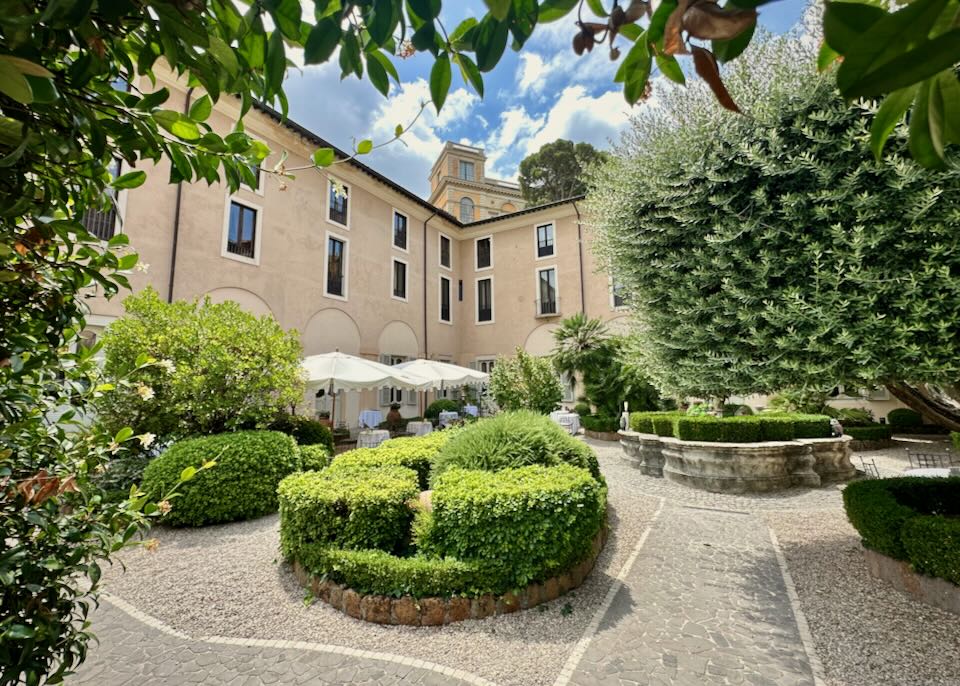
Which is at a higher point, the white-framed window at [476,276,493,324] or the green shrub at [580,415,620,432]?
the white-framed window at [476,276,493,324]

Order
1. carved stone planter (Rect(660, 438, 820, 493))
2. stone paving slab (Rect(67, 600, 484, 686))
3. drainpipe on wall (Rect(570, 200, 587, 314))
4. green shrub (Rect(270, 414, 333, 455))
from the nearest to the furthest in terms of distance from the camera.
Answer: stone paving slab (Rect(67, 600, 484, 686)) → carved stone planter (Rect(660, 438, 820, 493)) → green shrub (Rect(270, 414, 333, 455)) → drainpipe on wall (Rect(570, 200, 587, 314))

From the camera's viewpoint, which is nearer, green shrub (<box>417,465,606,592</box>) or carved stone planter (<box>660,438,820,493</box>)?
green shrub (<box>417,465,606,592</box>)

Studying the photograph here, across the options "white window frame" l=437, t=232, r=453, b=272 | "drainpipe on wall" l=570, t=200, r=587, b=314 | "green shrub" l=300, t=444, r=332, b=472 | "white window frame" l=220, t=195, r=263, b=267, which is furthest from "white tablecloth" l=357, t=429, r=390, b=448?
"white window frame" l=437, t=232, r=453, b=272

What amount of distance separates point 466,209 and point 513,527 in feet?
118

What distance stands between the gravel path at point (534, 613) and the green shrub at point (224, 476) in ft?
1.07

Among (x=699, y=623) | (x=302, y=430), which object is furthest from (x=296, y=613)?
(x=302, y=430)

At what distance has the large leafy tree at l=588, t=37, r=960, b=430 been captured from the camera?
12.7 feet

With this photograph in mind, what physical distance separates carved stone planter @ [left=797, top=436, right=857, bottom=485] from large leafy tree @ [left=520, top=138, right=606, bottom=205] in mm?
25340

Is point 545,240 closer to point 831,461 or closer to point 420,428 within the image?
point 420,428

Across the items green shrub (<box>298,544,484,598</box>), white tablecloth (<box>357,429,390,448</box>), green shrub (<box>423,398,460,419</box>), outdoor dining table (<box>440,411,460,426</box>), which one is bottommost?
green shrub (<box>298,544,484,598</box>)

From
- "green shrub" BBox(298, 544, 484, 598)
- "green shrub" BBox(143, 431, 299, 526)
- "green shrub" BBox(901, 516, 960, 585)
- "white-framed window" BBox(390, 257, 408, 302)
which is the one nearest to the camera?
"green shrub" BBox(901, 516, 960, 585)

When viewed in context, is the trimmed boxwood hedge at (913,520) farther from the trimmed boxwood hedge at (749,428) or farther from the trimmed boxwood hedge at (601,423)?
the trimmed boxwood hedge at (601,423)

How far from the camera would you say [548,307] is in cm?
2245

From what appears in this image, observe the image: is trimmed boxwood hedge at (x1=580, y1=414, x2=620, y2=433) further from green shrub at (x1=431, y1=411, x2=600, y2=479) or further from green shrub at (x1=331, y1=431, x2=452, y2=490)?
green shrub at (x1=331, y1=431, x2=452, y2=490)
